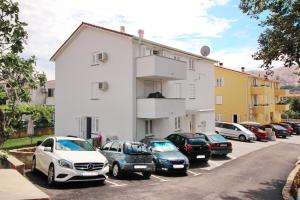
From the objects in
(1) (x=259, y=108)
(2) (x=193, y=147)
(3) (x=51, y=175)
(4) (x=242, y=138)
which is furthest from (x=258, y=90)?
(3) (x=51, y=175)

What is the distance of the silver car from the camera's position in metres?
12.8

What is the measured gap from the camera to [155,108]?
2033cm

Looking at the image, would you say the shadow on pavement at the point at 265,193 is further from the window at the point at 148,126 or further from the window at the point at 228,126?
the window at the point at 228,126

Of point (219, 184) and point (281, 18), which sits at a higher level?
point (281, 18)

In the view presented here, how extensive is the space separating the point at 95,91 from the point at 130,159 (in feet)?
38.3

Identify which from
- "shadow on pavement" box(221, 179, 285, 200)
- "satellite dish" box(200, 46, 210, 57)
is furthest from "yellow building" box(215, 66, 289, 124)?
"shadow on pavement" box(221, 179, 285, 200)

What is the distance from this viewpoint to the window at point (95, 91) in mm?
23381

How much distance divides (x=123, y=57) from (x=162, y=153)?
8868mm

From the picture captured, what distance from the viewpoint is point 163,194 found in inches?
407

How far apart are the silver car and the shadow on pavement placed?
12.4 ft

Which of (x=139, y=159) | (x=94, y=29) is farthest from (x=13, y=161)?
(x=94, y=29)

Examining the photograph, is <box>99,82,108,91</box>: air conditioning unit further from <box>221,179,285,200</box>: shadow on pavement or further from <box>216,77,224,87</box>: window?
<box>216,77,224,87</box>: window

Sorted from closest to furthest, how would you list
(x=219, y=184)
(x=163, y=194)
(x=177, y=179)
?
(x=163, y=194) < (x=219, y=184) < (x=177, y=179)

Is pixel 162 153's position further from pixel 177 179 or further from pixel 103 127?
pixel 103 127
